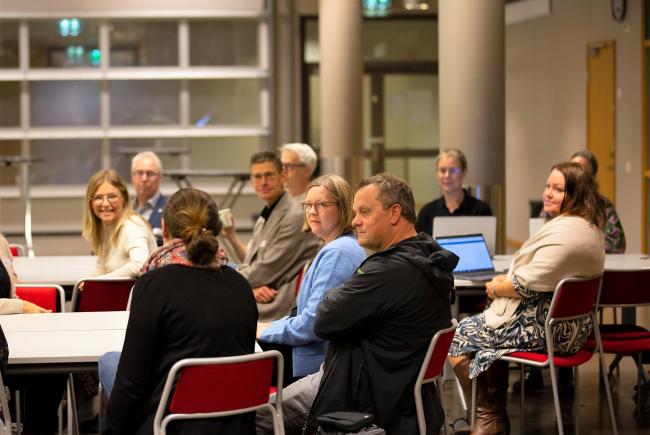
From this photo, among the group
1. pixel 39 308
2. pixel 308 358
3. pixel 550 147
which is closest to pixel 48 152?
pixel 550 147

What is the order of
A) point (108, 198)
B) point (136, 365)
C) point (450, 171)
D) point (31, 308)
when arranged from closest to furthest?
point (136, 365) < point (31, 308) < point (108, 198) < point (450, 171)

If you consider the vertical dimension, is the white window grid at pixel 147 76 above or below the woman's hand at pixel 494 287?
above

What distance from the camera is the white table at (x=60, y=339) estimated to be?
3604 millimetres

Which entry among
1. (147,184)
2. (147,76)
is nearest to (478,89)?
(147,184)

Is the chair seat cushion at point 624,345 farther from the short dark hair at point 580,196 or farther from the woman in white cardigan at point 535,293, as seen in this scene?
the short dark hair at point 580,196

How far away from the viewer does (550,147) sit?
46.4 feet

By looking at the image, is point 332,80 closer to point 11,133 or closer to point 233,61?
point 233,61

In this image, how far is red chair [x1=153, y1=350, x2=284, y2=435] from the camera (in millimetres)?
3146

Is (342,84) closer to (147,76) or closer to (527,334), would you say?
(147,76)

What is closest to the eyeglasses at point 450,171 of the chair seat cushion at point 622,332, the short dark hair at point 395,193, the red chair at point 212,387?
the chair seat cushion at point 622,332

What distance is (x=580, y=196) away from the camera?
4.92m

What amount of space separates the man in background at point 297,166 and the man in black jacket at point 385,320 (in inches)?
120

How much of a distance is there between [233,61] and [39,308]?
9201 millimetres

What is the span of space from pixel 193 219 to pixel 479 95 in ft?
16.9
